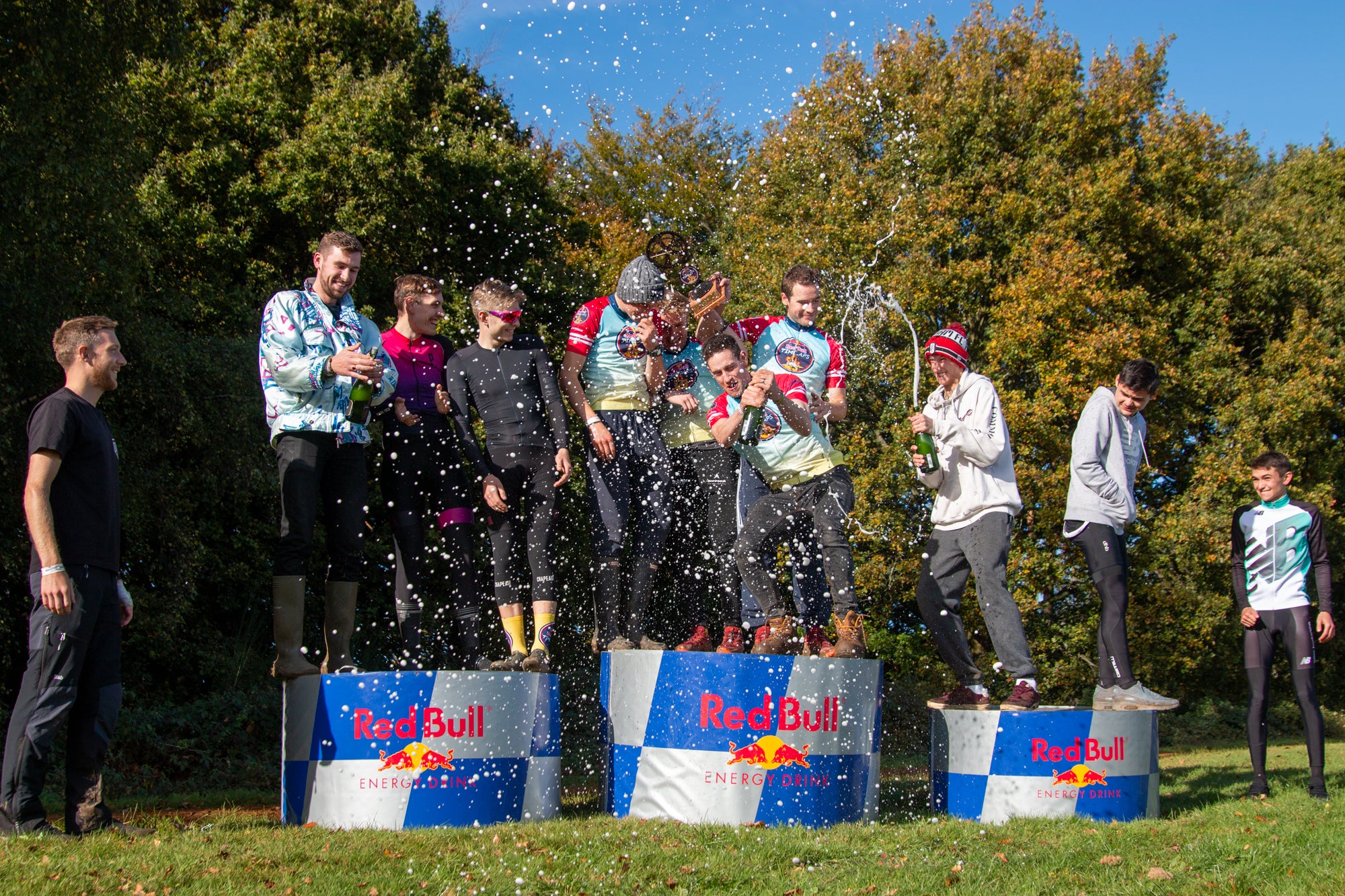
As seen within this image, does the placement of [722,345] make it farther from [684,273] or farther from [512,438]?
[512,438]

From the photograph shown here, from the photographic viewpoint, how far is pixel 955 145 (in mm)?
19797

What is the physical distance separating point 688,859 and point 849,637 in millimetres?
1710

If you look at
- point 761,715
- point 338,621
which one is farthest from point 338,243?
point 761,715

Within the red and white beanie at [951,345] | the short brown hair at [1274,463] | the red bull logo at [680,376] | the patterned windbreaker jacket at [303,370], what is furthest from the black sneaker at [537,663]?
the short brown hair at [1274,463]

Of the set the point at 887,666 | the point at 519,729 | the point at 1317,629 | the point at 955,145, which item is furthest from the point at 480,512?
the point at 955,145

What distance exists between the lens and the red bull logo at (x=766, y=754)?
4.97 m

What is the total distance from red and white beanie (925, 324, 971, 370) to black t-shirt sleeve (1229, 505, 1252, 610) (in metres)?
2.06

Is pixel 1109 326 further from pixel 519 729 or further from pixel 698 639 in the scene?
pixel 519 729

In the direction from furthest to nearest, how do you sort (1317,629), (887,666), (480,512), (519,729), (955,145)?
(955,145), (887,666), (480,512), (1317,629), (519,729)

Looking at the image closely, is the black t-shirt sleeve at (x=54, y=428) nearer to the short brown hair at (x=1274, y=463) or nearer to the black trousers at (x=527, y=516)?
the black trousers at (x=527, y=516)

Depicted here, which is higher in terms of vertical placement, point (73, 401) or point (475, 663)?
point (73, 401)

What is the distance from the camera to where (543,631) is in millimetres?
5602

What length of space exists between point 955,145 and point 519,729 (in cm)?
1721

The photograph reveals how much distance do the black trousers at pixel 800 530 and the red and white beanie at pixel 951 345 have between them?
872 millimetres
